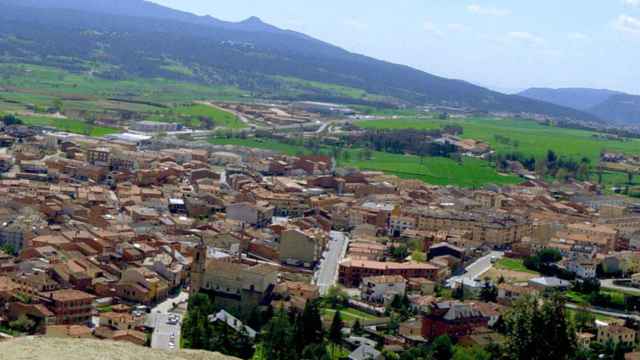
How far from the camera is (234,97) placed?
65812mm

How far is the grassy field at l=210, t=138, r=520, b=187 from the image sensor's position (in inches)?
1497

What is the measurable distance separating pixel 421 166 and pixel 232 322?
2599 centimetres

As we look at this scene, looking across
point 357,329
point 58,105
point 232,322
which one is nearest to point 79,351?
point 232,322

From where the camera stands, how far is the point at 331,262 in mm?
22000

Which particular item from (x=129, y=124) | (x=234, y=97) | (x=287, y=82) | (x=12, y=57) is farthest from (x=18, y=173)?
(x=287, y=82)

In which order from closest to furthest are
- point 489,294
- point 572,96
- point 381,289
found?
point 381,289, point 489,294, point 572,96

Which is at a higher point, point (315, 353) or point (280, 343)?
point (280, 343)

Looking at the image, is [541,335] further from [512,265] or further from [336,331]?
[512,265]

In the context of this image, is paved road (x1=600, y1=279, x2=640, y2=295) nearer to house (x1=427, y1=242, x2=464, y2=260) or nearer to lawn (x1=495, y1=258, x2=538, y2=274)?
lawn (x1=495, y1=258, x2=538, y2=274)

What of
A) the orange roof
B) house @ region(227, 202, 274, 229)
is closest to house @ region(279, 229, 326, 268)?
house @ region(227, 202, 274, 229)

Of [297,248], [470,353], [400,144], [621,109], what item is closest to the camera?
[470,353]

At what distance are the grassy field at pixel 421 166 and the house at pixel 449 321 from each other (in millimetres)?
19456

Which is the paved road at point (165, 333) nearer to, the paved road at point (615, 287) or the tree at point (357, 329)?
the tree at point (357, 329)

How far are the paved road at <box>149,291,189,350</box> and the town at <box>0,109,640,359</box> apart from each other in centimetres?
4
